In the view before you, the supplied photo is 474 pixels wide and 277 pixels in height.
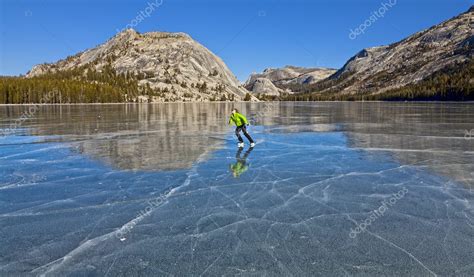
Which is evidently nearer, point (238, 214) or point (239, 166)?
point (238, 214)

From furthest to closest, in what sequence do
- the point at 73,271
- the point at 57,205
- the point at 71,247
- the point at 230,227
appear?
the point at 57,205
the point at 230,227
the point at 71,247
the point at 73,271

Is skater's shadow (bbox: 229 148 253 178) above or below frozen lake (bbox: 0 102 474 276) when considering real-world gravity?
above

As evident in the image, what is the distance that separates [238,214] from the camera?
27.9 ft

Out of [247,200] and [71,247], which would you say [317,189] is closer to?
[247,200]

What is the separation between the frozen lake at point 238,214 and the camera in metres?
6.08

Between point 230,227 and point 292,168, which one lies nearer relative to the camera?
point 230,227

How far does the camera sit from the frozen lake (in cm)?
608

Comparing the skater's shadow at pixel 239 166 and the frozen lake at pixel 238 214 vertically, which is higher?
the skater's shadow at pixel 239 166

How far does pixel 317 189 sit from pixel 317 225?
9.79 ft

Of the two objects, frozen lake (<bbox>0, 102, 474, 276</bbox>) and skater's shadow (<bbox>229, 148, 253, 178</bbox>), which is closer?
frozen lake (<bbox>0, 102, 474, 276</bbox>)

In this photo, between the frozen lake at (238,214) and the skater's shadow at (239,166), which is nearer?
the frozen lake at (238,214)

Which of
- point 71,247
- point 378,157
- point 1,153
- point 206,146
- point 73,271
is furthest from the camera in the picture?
point 206,146

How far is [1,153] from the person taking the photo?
57.8ft

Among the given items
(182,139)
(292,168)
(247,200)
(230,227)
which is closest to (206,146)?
(182,139)
